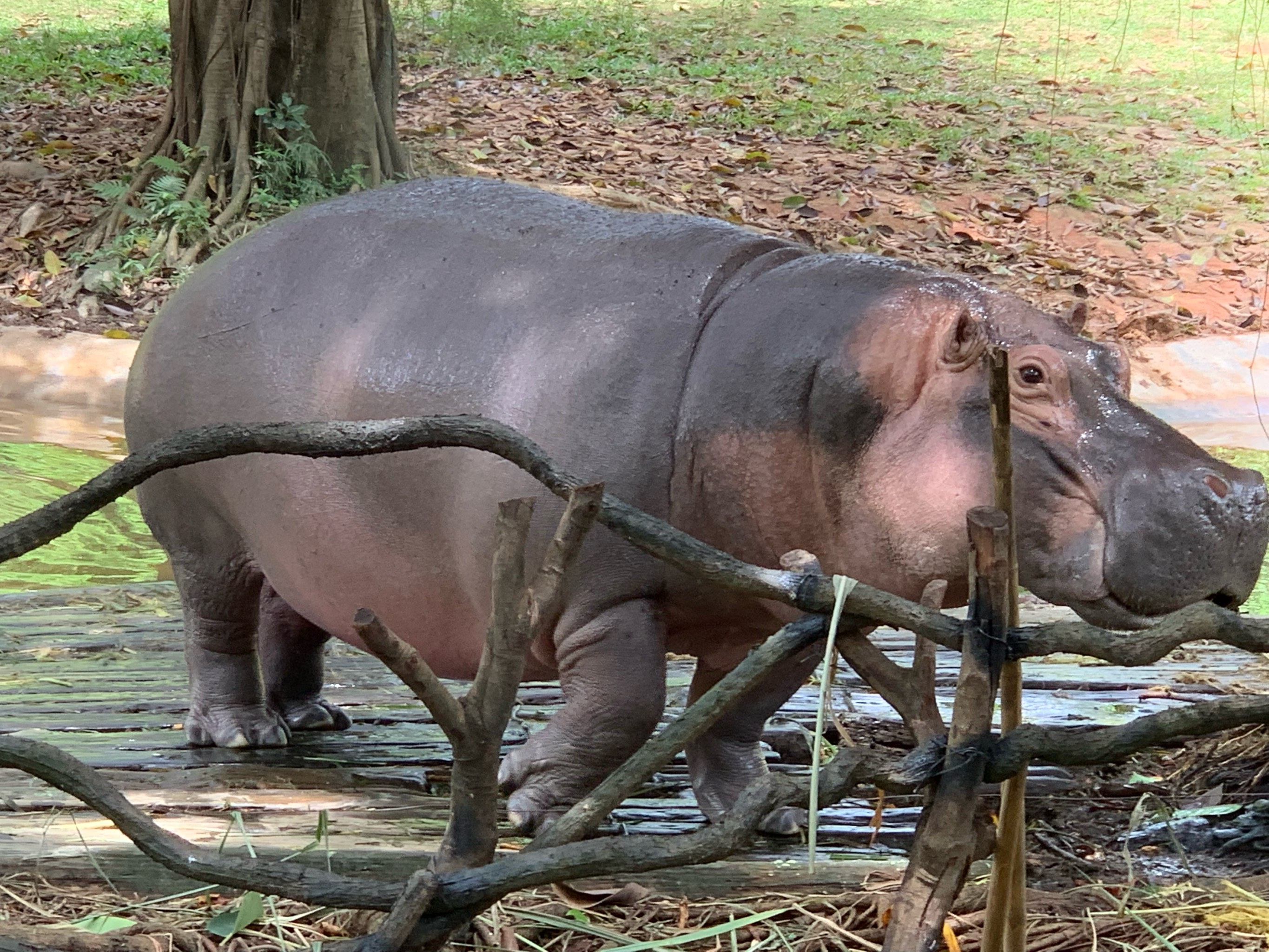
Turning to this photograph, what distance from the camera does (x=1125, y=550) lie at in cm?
→ 212

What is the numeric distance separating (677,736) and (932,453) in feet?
2.71

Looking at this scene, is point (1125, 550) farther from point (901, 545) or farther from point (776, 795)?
point (776, 795)

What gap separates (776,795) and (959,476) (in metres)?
0.82

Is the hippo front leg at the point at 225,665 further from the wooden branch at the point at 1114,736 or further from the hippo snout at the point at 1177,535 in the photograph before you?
the wooden branch at the point at 1114,736

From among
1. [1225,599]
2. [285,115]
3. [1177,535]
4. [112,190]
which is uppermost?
[1177,535]

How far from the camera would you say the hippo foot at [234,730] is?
3258mm

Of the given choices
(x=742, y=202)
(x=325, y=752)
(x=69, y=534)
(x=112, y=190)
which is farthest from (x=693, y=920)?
(x=742, y=202)

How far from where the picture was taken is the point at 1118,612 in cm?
214

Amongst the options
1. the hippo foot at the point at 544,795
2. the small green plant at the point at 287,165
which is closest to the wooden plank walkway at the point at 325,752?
the hippo foot at the point at 544,795

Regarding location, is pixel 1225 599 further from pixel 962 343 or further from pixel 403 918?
pixel 403 918

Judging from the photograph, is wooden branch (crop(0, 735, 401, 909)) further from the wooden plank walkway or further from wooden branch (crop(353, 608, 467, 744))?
the wooden plank walkway

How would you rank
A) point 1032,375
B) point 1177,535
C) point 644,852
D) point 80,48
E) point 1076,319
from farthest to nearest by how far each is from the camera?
point 80,48
point 1076,319
point 1032,375
point 1177,535
point 644,852

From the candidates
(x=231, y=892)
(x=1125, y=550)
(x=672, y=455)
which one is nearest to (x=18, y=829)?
(x=231, y=892)

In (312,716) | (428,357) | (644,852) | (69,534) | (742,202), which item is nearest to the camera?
(644,852)
